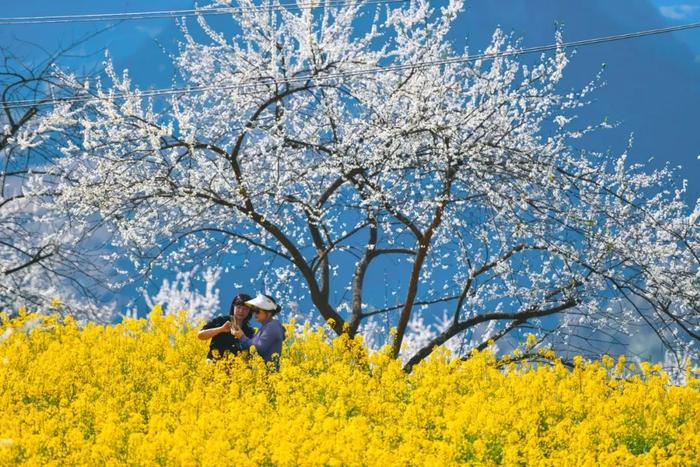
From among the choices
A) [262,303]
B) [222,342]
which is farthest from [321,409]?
[222,342]

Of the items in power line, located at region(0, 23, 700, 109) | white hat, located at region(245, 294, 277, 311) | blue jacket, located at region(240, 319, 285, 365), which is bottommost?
blue jacket, located at region(240, 319, 285, 365)

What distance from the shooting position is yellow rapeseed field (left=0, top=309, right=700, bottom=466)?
6250 millimetres

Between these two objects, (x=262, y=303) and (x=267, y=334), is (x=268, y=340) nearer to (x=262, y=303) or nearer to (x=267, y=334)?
(x=267, y=334)

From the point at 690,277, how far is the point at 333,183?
4.03 metres

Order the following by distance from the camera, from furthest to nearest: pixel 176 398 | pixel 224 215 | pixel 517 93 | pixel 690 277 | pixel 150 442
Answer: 1. pixel 224 215
2. pixel 690 277
3. pixel 517 93
4. pixel 176 398
5. pixel 150 442

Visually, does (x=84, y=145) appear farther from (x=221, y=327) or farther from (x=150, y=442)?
(x=150, y=442)

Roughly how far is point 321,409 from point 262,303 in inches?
79.3

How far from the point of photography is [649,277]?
386 inches

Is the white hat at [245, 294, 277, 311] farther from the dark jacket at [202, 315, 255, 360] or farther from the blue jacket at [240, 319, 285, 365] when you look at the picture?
the dark jacket at [202, 315, 255, 360]

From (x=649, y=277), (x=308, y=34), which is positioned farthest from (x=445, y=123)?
(x=649, y=277)

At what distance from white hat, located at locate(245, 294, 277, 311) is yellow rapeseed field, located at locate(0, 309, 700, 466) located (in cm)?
52

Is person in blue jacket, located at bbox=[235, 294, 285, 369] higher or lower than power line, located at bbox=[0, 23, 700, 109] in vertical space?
lower

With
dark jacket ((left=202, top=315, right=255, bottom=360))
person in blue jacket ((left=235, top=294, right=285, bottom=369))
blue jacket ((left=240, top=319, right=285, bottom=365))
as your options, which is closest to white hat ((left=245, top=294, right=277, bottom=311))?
person in blue jacket ((left=235, top=294, right=285, bottom=369))

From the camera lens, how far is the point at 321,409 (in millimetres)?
6793
